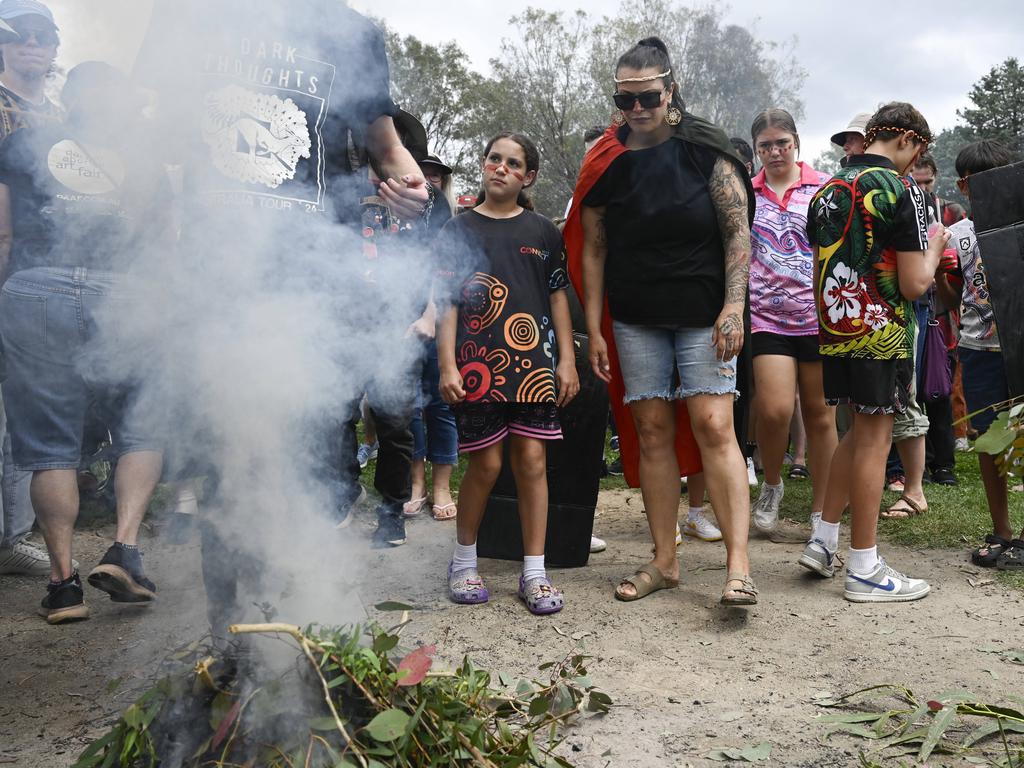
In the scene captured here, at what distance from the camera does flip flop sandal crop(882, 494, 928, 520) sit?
519 centimetres

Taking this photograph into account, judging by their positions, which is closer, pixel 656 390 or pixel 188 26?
pixel 188 26

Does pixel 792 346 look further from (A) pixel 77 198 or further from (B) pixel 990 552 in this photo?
(A) pixel 77 198

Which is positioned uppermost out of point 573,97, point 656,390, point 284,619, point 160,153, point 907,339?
point 573,97

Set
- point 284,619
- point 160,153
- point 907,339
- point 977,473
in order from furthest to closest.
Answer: point 977,473 < point 907,339 < point 160,153 < point 284,619

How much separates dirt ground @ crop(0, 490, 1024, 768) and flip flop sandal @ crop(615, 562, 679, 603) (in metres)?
0.05

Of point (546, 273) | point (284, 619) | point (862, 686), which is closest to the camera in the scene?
point (284, 619)

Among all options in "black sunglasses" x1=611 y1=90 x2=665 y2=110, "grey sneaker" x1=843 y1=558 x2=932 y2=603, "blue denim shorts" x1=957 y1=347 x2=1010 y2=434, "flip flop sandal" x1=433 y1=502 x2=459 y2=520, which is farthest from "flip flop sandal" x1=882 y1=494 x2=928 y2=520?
"black sunglasses" x1=611 y1=90 x2=665 y2=110

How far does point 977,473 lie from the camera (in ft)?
22.1

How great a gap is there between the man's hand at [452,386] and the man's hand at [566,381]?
442 millimetres

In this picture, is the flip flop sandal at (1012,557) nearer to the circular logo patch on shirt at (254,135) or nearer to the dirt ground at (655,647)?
the dirt ground at (655,647)

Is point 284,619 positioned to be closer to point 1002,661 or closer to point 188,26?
point 188,26

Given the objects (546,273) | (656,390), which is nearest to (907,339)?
(656,390)

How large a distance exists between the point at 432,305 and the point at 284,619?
1.83 m

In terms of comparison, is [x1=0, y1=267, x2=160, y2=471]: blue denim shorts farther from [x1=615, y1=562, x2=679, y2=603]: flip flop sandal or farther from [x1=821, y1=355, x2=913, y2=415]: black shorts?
[x1=821, y1=355, x2=913, y2=415]: black shorts
